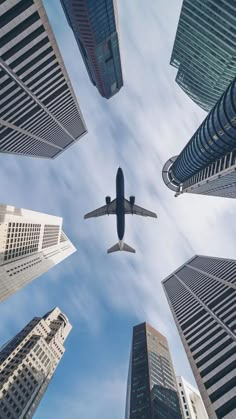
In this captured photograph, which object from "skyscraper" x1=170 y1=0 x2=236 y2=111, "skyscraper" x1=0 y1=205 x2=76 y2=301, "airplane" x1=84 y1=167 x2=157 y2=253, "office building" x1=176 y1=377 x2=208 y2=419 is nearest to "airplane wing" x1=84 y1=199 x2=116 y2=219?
"airplane" x1=84 y1=167 x2=157 y2=253

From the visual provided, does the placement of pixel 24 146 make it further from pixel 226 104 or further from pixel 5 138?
pixel 226 104

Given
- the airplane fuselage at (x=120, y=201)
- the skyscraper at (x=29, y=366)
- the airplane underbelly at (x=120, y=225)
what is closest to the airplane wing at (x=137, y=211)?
the airplane fuselage at (x=120, y=201)

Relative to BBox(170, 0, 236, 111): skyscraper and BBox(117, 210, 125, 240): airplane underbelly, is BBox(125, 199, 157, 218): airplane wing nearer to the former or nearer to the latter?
BBox(117, 210, 125, 240): airplane underbelly

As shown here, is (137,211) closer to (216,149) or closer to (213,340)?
(213,340)

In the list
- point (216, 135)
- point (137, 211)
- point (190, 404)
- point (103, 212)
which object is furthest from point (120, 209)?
point (190, 404)

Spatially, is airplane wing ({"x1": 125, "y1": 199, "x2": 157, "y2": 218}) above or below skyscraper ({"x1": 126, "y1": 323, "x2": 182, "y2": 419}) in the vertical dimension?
above

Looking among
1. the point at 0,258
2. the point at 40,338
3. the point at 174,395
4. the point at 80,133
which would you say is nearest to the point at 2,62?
the point at 0,258

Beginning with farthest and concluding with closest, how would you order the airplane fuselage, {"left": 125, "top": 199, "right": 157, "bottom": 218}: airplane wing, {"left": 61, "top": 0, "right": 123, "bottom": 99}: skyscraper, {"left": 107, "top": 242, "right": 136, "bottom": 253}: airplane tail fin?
{"left": 61, "top": 0, "right": 123, "bottom": 99}: skyscraper → {"left": 107, "top": 242, "right": 136, "bottom": 253}: airplane tail fin → {"left": 125, "top": 199, "right": 157, "bottom": 218}: airplane wing → the airplane fuselage
